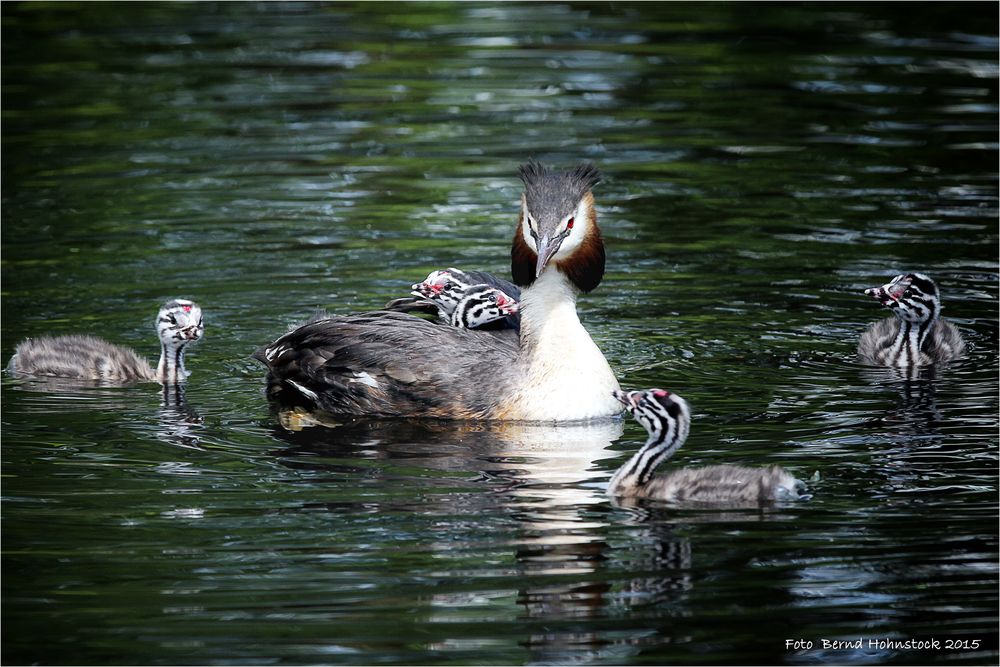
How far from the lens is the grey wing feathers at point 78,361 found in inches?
437

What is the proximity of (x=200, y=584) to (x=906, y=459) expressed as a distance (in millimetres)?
3918

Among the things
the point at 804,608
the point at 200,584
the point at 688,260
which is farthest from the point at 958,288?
the point at 200,584

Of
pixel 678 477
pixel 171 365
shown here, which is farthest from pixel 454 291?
pixel 678 477

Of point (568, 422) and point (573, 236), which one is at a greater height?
point (573, 236)

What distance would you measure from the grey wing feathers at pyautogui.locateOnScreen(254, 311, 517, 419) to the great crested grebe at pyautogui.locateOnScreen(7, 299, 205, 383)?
2.13ft

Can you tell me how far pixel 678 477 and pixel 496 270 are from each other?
5119 millimetres

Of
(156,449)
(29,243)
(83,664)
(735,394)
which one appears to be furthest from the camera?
(29,243)

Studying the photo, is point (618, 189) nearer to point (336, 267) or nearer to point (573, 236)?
point (336, 267)

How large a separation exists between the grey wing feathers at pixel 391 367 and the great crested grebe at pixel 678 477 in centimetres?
171

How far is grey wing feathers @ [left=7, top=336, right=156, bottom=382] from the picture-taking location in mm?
11094

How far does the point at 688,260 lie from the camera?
13.7m

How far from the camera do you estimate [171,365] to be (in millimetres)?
11188

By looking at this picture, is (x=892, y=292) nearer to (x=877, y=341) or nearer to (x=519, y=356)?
(x=877, y=341)

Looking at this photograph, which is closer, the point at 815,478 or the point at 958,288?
the point at 815,478
